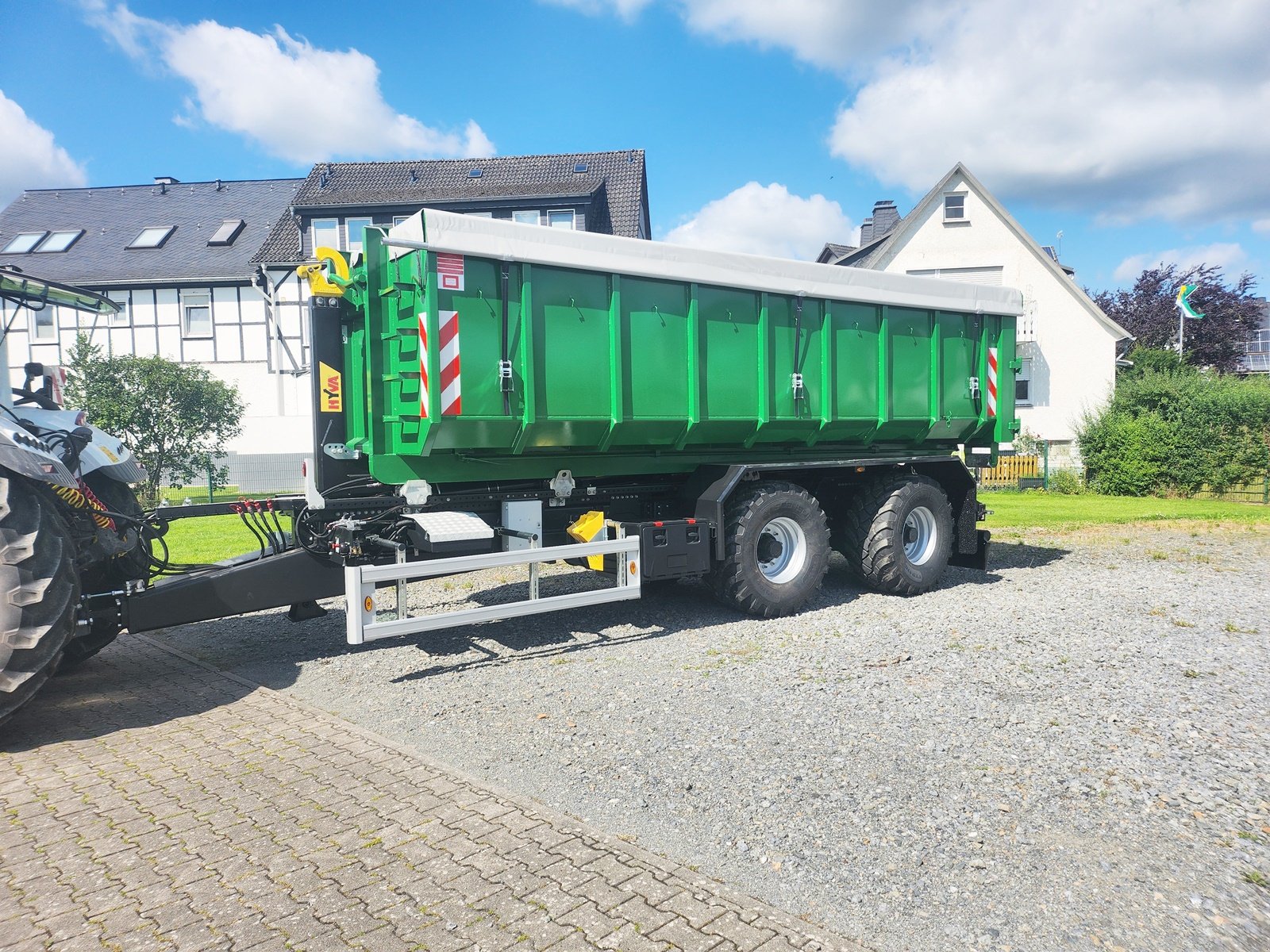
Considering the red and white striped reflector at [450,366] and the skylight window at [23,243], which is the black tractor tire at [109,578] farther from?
the skylight window at [23,243]

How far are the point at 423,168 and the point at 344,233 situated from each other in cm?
457

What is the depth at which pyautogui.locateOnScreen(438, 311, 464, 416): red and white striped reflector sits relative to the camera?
6012mm

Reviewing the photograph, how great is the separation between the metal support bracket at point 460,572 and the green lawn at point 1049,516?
6.03 meters

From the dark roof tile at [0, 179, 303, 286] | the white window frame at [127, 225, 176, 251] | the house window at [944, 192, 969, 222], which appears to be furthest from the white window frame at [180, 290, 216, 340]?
the house window at [944, 192, 969, 222]

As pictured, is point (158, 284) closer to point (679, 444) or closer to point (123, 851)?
point (679, 444)

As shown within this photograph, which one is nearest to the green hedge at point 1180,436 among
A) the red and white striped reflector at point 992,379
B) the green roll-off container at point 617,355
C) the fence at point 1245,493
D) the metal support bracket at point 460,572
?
the fence at point 1245,493

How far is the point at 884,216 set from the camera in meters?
36.7

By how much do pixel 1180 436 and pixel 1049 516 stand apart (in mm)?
8037

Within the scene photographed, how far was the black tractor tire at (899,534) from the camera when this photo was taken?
331 inches

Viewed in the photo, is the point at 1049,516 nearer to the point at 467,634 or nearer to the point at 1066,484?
the point at 1066,484

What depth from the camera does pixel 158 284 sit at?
30828mm

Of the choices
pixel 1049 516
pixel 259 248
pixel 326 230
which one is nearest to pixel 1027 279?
pixel 1049 516

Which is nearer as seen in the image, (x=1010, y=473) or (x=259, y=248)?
(x=1010, y=473)

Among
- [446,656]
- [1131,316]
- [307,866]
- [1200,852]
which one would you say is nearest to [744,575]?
[446,656]
